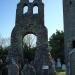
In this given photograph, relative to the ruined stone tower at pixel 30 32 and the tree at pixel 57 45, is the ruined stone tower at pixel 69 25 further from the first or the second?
the tree at pixel 57 45

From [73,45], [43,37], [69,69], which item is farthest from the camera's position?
[43,37]

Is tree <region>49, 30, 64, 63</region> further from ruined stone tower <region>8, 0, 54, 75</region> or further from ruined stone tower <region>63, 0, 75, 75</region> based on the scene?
ruined stone tower <region>63, 0, 75, 75</region>

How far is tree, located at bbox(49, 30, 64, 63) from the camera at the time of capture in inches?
1594

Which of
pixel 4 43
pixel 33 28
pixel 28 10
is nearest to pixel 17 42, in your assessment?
pixel 33 28

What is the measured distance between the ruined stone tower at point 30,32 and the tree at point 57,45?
16770 millimetres

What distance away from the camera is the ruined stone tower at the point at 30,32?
22.5m

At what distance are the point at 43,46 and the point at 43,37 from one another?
1.21 metres

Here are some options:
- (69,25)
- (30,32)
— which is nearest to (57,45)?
(30,32)

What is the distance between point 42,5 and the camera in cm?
2475

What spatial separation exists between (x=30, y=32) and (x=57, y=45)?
1767cm

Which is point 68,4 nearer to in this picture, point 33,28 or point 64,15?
point 64,15

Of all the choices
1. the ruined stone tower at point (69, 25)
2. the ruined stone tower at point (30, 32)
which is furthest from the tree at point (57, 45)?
the ruined stone tower at point (69, 25)

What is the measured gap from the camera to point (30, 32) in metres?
24.7

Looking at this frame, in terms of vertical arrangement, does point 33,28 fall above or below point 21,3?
below
